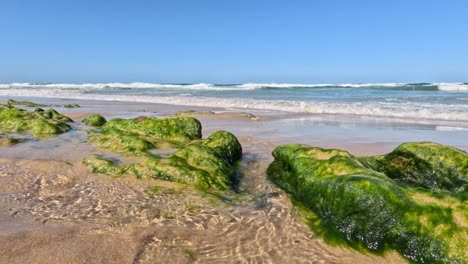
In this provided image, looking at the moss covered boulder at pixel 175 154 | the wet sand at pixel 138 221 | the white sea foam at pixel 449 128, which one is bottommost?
the white sea foam at pixel 449 128

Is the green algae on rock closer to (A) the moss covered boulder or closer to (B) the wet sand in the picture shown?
(B) the wet sand

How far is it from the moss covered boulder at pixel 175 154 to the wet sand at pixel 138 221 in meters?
0.17

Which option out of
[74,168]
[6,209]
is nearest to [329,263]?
[6,209]

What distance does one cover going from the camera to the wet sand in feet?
8.54

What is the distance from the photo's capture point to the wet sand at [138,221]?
260 centimetres

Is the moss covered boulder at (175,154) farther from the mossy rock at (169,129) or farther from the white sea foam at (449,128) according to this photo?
the white sea foam at (449,128)

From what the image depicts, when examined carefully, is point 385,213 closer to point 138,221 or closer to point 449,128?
point 138,221

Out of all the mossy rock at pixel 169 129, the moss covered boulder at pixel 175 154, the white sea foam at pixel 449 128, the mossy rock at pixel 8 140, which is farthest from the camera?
the white sea foam at pixel 449 128

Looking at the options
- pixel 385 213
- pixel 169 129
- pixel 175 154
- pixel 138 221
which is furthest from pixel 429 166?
pixel 169 129

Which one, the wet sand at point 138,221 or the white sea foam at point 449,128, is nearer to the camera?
the wet sand at point 138,221

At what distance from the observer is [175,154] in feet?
15.6

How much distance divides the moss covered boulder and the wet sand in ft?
0.57

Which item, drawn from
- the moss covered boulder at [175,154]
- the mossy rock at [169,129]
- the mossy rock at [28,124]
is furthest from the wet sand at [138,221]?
the mossy rock at [169,129]

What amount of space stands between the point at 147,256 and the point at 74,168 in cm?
266
